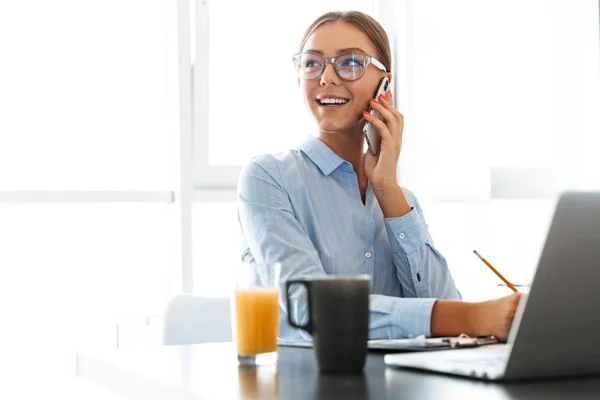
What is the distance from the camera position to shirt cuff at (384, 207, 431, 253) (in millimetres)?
1945

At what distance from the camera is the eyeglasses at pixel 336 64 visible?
6.63 feet

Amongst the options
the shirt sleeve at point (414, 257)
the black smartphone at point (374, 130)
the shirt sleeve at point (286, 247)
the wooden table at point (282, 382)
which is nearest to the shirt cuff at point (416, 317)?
the shirt sleeve at point (286, 247)

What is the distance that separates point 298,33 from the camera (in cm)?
409

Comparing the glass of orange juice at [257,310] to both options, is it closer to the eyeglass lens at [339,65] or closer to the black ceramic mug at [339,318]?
the black ceramic mug at [339,318]

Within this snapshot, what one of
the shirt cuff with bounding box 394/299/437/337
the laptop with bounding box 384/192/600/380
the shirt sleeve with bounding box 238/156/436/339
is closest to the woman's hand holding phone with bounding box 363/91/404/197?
the shirt sleeve with bounding box 238/156/436/339

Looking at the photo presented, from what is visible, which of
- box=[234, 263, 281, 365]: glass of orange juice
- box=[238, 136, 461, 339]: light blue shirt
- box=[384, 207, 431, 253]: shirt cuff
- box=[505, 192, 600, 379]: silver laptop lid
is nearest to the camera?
box=[505, 192, 600, 379]: silver laptop lid

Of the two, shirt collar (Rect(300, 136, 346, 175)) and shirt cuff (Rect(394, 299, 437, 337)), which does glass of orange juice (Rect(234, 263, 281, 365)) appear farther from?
shirt collar (Rect(300, 136, 346, 175))

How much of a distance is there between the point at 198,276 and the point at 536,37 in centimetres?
174

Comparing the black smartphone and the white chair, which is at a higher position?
the black smartphone

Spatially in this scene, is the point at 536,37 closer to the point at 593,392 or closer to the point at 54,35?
the point at 54,35

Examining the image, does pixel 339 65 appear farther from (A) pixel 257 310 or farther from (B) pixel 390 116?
(A) pixel 257 310

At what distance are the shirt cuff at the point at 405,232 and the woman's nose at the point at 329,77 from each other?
325 millimetres

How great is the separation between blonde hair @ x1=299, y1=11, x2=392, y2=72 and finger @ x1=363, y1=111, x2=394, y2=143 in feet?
0.61

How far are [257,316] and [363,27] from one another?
109 cm
